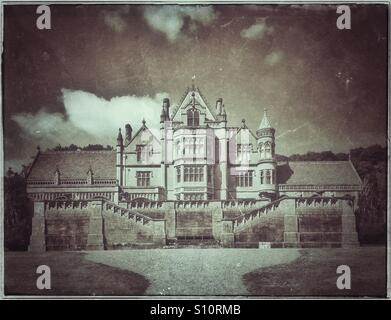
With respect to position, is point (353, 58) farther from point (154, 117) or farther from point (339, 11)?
point (154, 117)

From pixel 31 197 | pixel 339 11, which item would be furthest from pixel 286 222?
pixel 31 197

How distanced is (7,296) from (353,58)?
10754 millimetres

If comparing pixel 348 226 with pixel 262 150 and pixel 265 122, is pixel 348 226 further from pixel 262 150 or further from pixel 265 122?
pixel 265 122

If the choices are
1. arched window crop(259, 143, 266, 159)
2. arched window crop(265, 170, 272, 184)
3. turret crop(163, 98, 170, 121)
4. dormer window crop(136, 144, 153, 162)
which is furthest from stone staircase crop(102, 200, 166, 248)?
arched window crop(259, 143, 266, 159)

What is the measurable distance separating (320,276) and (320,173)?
2.65 m

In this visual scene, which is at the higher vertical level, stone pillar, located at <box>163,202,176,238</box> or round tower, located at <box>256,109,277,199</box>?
round tower, located at <box>256,109,277,199</box>

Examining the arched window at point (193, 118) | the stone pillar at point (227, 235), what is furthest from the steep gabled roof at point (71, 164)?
the stone pillar at point (227, 235)

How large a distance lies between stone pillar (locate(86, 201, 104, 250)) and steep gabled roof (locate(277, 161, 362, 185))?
500 cm

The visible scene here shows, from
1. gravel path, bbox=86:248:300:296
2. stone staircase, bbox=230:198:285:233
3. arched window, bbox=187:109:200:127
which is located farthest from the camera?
arched window, bbox=187:109:200:127

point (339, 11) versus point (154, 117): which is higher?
point (339, 11)

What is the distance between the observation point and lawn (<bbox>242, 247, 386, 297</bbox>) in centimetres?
1407

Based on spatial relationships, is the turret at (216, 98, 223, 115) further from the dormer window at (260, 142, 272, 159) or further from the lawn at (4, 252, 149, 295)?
the lawn at (4, 252, 149, 295)

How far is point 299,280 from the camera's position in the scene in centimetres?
1413
